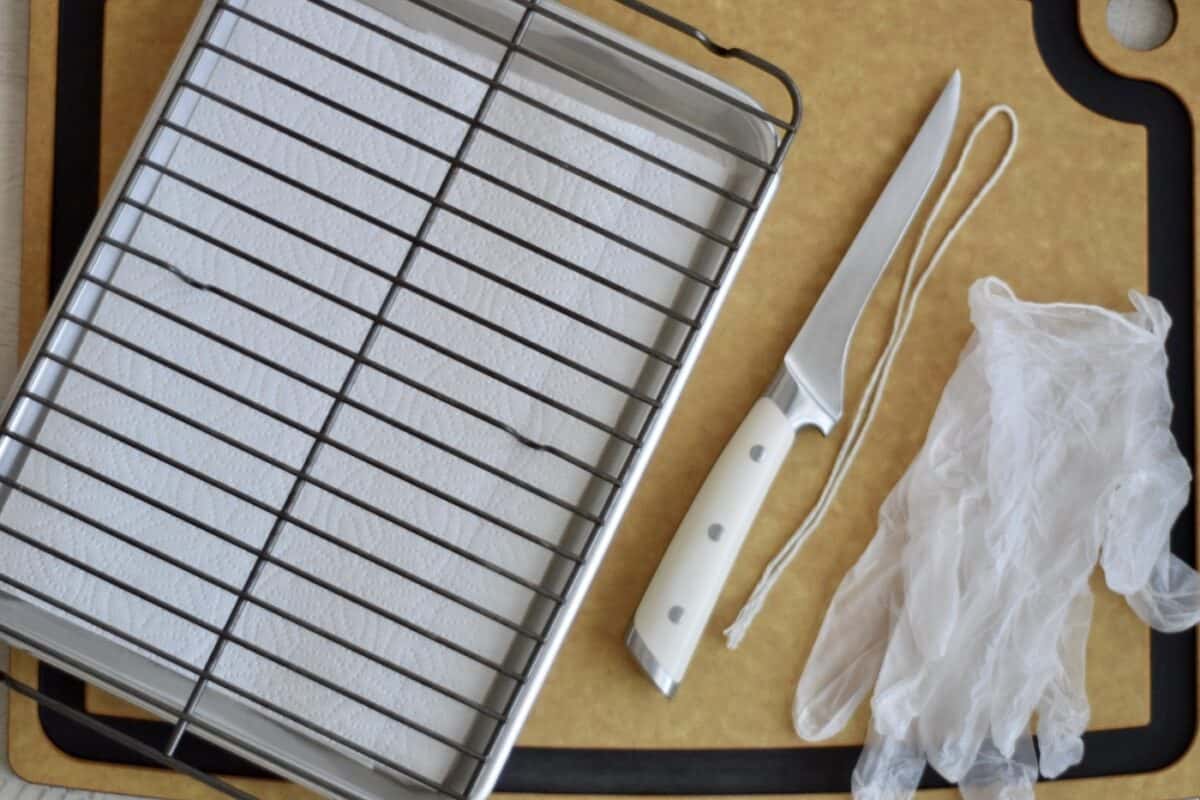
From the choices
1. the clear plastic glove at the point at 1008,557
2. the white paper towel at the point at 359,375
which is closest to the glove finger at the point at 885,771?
the clear plastic glove at the point at 1008,557

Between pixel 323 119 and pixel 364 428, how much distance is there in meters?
0.16

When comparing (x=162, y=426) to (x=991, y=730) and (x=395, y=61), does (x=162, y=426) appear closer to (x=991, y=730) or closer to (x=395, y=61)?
(x=395, y=61)

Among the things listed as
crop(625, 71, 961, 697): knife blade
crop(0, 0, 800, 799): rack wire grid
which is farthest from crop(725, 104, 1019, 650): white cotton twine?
crop(0, 0, 800, 799): rack wire grid

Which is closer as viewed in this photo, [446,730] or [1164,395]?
[446,730]

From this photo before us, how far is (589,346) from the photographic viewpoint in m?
0.61

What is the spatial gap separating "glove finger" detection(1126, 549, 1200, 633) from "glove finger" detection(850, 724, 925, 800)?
0.16m

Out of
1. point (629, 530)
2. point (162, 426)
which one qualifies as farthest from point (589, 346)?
point (162, 426)

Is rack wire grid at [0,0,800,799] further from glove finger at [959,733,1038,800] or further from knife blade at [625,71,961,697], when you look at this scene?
glove finger at [959,733,1038,800]

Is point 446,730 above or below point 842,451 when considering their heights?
below

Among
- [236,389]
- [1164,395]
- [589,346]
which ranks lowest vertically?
[236,389]

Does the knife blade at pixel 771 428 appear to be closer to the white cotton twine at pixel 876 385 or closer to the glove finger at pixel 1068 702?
the white cotton twine at pixel 876 385

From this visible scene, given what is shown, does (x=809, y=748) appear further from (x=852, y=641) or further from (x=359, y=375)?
(x=359, y=375)

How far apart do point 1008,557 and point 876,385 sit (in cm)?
12

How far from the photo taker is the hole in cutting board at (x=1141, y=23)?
0.72 meters
